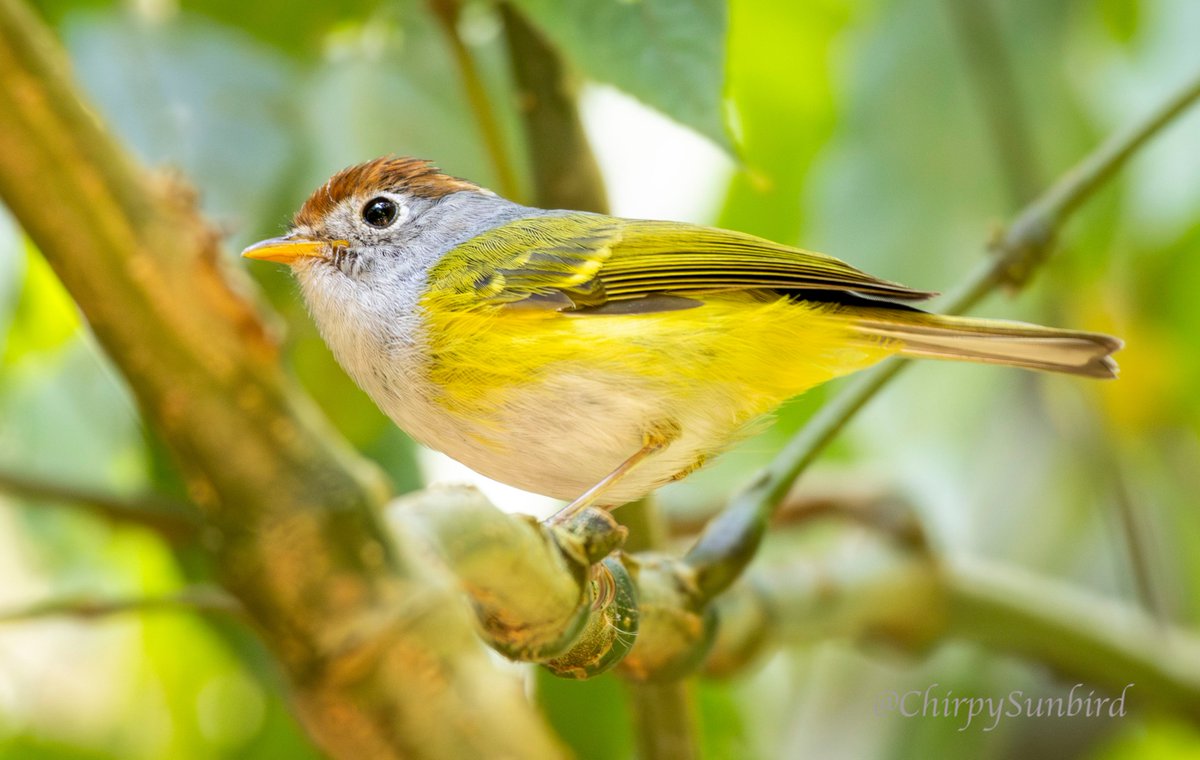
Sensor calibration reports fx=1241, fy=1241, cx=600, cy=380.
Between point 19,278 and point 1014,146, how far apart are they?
2.12 m

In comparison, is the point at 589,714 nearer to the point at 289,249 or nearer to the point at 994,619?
the point at 994,619

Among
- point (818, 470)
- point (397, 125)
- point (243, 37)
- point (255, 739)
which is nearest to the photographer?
point (397, 125)

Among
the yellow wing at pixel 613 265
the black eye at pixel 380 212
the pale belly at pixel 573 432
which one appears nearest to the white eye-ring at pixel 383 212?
the black eye at pixel 380 212

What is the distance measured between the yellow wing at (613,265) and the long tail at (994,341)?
10 centimetres

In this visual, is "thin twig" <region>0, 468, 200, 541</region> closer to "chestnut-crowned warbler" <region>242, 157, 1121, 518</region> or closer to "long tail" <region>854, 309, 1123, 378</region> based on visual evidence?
"chestnut-crowned warbler" <region>242, 157, 1121, 518</region>

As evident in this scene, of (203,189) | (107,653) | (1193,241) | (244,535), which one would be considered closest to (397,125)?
(203,189)

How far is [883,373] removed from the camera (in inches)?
73.2

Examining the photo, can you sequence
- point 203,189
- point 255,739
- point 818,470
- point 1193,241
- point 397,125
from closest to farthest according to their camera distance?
point 203,189, point 397,125, point 255,739, point 1193,241, point 818,470

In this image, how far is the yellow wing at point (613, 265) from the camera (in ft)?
5.84

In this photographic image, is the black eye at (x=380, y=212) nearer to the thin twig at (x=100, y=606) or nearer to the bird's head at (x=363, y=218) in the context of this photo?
the bird's head at (x=363, y=218)

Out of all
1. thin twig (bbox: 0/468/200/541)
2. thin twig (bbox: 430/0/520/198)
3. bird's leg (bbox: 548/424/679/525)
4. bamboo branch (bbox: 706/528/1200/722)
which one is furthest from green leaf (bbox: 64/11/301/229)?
bamboo branch (bbox: 706/528/1200/722)

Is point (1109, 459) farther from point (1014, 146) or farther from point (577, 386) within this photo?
point (577, 386)

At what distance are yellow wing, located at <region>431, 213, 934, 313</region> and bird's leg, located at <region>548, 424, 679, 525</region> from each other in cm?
19

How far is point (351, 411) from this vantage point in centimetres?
252
